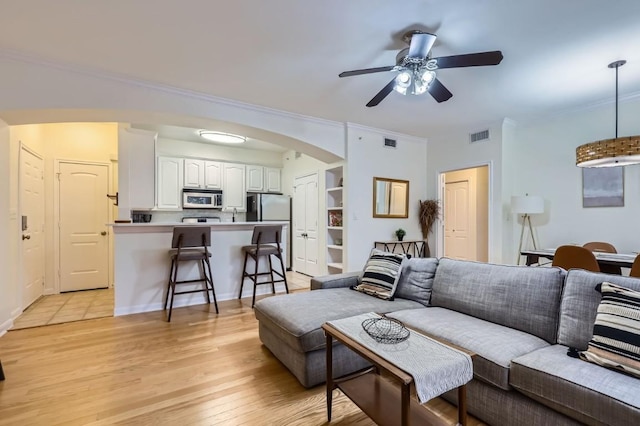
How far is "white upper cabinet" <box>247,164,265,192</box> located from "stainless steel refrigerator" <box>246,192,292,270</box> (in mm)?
143

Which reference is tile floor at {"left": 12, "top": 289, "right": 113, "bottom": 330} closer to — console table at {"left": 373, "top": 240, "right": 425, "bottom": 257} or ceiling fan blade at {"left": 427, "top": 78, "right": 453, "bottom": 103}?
console table at {"left": 373, "top": 240, "right": 425, "bottom": 257}

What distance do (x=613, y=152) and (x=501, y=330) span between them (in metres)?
2.09

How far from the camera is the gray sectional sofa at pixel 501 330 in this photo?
1.37 meters

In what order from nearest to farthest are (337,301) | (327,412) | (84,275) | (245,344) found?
(327,412) < (337,301) < (245,344) < (84,275)

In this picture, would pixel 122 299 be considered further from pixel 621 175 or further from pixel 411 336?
pixel 621 175

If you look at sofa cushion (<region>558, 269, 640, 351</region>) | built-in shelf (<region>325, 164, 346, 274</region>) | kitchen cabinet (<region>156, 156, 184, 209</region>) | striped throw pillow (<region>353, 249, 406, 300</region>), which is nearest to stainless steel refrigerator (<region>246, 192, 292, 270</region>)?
built-in shelf (<region>325, 164, 346, 274</region>)

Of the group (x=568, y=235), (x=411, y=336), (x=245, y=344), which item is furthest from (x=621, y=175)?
(x=245, y=344)

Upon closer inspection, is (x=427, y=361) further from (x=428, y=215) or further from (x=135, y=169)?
(x=135, y=169)

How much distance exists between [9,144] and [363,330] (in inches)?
158

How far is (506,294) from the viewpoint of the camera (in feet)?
6.86

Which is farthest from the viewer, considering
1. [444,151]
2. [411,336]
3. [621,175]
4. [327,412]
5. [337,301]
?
[444,151]

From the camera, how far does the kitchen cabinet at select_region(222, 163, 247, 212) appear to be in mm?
6180

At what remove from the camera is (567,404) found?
1.36 meters

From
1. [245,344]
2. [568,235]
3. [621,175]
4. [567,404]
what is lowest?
[245,344]
